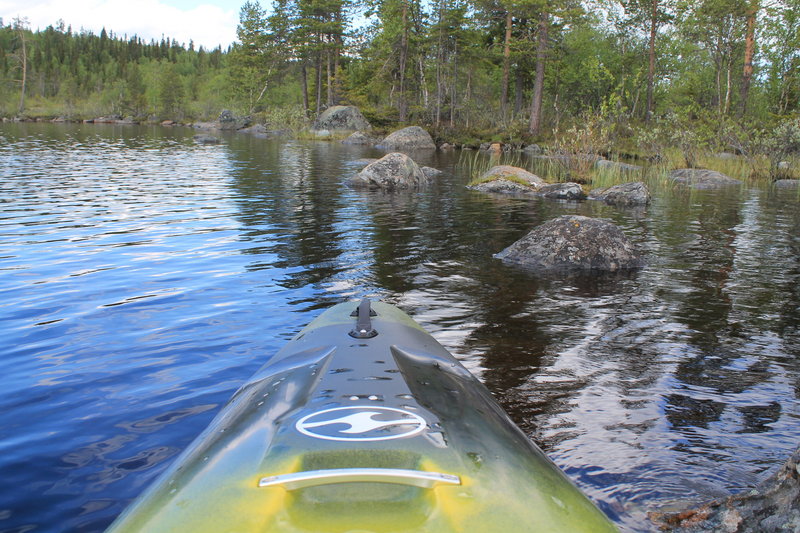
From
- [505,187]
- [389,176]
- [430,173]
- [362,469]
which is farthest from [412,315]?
[430,173]

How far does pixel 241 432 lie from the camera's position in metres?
2.11

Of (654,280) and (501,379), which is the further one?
(654,280)

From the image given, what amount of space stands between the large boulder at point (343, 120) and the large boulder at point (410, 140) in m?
8.11

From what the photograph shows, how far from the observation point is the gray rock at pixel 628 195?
1430cm

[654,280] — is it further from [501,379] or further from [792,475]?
[792,475]

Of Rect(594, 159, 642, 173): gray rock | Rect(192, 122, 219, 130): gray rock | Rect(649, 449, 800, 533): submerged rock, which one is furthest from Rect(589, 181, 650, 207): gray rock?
Rect(192, 122, 219, 130): gray rock

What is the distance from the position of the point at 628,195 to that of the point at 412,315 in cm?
1064

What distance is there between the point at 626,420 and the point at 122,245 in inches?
305

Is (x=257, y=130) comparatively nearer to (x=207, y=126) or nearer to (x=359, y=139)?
(x=207, y=126)

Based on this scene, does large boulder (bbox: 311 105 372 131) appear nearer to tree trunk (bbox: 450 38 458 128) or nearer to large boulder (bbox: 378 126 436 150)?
tree trunk (bbox: 450 38 458 128)

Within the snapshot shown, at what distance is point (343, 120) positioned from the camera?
1750 inches

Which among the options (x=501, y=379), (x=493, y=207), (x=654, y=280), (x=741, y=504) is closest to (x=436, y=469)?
(x=741, y=504)

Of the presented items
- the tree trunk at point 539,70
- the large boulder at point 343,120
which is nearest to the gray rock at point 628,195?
the tree trunk at point 539,70

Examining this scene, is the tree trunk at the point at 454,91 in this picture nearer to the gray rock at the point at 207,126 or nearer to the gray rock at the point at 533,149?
the gray rock at the point at 533,149
